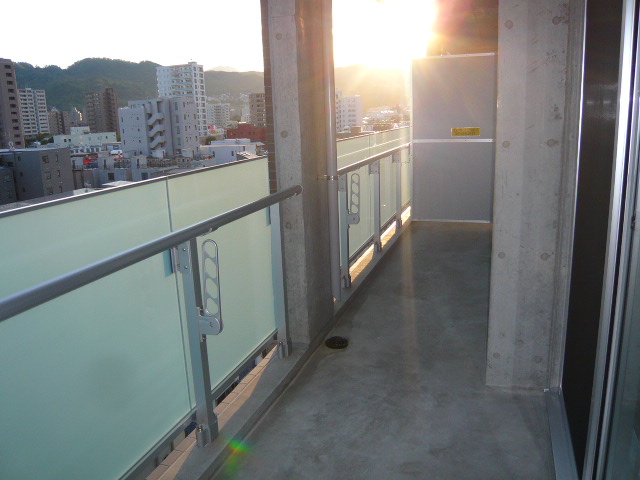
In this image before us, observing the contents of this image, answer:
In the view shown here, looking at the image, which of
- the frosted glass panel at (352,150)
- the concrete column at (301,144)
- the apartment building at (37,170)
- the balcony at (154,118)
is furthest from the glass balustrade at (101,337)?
the balcony at (154,118)

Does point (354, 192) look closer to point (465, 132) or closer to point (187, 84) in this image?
point (465, 132)

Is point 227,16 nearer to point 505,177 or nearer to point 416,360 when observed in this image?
point 505,177

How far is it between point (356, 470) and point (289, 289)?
1358 millimetres

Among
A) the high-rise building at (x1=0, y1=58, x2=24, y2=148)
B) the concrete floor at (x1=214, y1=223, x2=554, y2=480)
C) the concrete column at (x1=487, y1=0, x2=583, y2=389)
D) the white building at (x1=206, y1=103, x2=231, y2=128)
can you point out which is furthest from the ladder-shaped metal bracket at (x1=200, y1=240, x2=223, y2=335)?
the white building at (x1=206, y1=103, x2=231, y2=128)

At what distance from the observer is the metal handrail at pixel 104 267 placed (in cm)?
142

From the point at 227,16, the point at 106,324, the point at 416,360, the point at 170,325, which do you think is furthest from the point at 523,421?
the point at 227,16

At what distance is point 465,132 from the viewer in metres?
7.07

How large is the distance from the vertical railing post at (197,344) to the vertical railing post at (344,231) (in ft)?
7.19

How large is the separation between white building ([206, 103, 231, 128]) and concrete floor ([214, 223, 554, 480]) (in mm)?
16859

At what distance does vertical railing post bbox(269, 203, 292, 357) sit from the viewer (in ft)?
10.8

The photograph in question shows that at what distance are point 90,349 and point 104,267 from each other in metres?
0.29

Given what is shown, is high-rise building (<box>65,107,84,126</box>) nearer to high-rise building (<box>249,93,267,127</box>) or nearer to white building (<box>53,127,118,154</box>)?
white building (<box>53,127,118,154</box>)

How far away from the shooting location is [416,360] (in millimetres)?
3502

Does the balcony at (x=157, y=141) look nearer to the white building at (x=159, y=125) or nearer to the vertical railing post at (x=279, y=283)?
the white building at (x=159, y=125)
